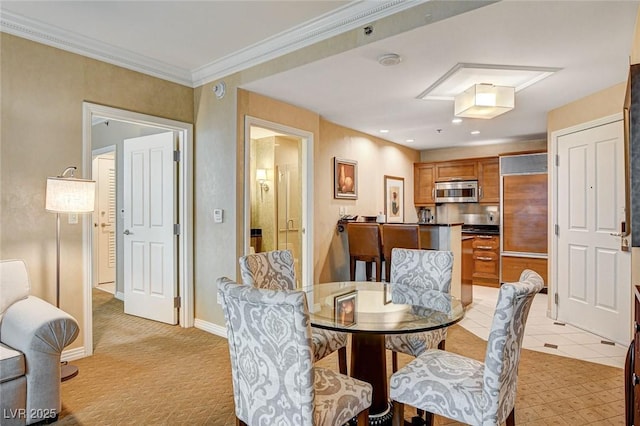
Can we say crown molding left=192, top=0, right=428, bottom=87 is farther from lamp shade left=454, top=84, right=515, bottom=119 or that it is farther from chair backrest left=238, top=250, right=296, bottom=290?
chair backrest left=238, top=250, right=296, bottom=290

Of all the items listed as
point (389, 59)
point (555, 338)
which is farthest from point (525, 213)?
point (389, 59)

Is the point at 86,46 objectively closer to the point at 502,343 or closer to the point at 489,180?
the point at 502,343

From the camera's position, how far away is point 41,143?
9.48 feet

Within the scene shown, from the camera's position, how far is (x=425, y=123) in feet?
16.4

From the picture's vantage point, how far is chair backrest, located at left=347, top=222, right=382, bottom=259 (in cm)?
434

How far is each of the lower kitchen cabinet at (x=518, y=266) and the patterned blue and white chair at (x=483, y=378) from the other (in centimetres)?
442

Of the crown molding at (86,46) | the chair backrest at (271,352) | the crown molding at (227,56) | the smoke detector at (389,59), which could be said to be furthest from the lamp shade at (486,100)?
the chair backrest at (271,352)

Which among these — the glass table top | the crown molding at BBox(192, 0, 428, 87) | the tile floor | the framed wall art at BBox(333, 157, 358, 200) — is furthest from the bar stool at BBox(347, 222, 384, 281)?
the crown molding at BBox(192, 0, 428, 87)

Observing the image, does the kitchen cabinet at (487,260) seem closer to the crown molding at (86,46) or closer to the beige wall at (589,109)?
the beige wall at (589,109)

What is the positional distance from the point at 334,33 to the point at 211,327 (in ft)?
9.52

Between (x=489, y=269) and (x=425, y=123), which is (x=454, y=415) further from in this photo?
(x=489, y=269)

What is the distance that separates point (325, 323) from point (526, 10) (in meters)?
2.07

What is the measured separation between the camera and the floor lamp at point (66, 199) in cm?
268

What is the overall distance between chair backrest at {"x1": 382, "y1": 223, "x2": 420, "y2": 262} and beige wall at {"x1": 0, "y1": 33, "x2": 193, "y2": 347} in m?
2.95
